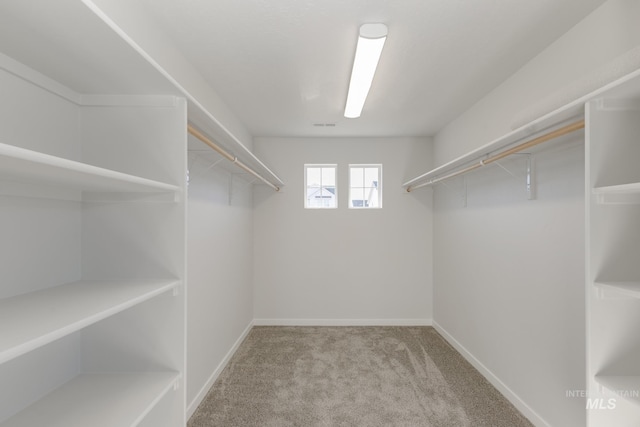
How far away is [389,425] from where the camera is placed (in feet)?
7.31

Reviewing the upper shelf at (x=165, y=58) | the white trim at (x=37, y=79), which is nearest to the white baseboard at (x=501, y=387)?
the upper shelf at (x=165, y=58)

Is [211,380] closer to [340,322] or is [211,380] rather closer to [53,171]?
[340,322]

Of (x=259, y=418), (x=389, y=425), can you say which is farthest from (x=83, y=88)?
(x=389, y=425)

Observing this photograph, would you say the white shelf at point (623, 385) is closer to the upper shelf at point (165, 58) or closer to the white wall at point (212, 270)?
the upper shelf at point (165, 58)

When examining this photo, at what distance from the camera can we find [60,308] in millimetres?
923

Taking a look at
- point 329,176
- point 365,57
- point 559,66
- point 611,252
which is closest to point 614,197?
point 611,252

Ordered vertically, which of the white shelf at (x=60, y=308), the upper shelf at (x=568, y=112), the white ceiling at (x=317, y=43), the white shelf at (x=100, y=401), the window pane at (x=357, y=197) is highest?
the white ceiling at (x=317, y=43)

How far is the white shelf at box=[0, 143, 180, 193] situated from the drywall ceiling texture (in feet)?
3.61

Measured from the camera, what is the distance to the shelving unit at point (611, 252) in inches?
45.8

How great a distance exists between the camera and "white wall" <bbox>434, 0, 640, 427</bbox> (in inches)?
72.0

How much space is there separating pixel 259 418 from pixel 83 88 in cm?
220

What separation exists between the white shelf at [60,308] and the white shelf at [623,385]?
1549mm

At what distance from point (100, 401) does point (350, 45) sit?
2.06 m

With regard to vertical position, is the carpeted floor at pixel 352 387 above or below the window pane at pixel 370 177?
below
